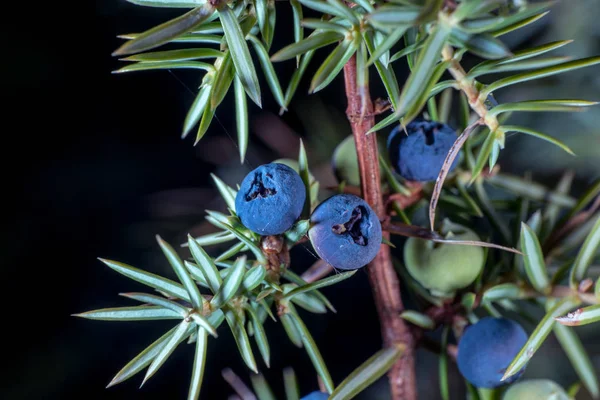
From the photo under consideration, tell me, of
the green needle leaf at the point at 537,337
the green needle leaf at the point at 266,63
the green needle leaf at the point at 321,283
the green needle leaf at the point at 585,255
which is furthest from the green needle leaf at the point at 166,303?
the green needle leaf at the point at 585,255

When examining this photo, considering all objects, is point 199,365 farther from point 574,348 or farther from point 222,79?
point 574,348

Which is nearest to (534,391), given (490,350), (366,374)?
(490,350)

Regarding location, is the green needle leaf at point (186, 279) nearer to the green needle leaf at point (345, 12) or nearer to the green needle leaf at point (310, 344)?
the green needle leaf at point (310, 344)

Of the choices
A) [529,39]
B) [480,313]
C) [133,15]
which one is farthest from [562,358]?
[133,15]

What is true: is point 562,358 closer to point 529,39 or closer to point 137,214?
point 529,39

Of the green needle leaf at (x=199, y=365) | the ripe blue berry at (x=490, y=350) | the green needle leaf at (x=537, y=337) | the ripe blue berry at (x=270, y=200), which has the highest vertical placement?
the ripe blue berry at (x=270, y=200)

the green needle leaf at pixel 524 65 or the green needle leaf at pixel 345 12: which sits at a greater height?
the green needle leaf at pixel 345 12

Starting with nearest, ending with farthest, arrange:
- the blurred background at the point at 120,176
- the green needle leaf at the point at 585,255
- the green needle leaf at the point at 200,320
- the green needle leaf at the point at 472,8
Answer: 1. the green needle leaf at the point at 472,8
2. the green needle leaf at the point at 200,320
3. the green needle leaf at the point at 585,255
4. the blurred background at the point at 120,176

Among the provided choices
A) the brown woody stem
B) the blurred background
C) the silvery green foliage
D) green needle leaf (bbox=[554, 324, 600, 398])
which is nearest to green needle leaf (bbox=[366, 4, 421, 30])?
the silvery green foliage
